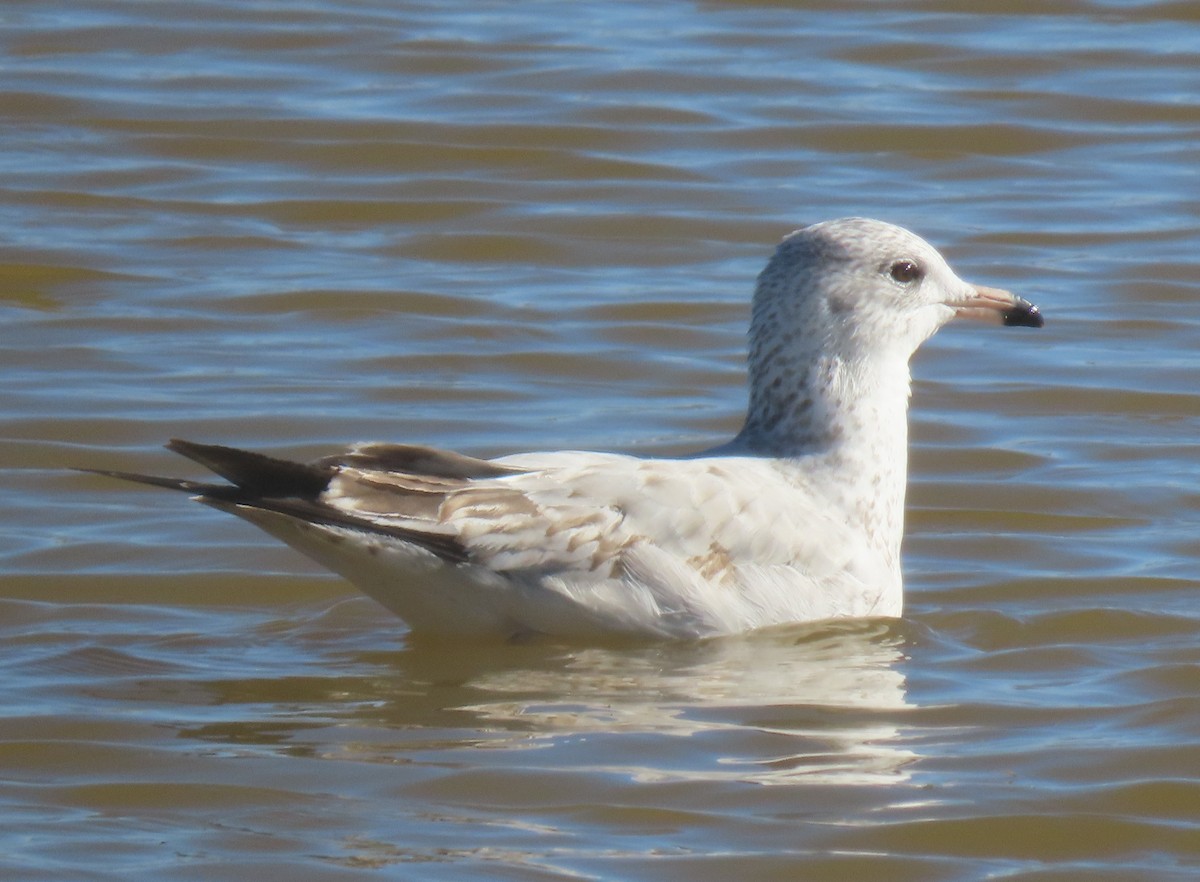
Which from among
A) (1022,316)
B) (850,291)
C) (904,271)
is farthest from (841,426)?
(1022,316)

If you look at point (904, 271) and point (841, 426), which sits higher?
point (904, 271)

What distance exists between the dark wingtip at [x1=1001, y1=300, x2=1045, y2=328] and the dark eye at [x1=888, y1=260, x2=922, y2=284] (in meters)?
0.42

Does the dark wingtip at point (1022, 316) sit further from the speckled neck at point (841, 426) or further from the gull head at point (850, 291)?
the speckled neck at point (841, 426)

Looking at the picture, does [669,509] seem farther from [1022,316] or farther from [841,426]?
[1022,316]

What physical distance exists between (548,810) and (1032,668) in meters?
1.75

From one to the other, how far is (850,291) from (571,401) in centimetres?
197

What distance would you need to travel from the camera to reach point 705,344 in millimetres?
9672

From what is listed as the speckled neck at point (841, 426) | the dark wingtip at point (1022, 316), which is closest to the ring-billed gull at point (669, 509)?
the speckled neck at point (841, 426)

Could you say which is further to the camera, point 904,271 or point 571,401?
point 571,401

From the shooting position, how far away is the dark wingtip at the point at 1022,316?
25.1 feet

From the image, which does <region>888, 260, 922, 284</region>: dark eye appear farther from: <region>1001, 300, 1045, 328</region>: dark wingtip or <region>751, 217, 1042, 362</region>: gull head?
<region>1001, 300, 1045, 328</region>: dark wingtip

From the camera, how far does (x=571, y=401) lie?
9016 millimetres

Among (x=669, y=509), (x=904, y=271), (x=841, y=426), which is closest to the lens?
(x=669, y=509)

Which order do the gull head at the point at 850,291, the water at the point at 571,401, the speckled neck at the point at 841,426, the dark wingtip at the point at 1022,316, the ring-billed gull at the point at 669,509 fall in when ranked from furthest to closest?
1. the dark wingtip at the point at 1022,316
2. the gull head at the point at 850,291
3. the speckled neck at the point at 841,426
4. the ring-billed gull at the point at 669,509
5. the water at the point at 571,401
